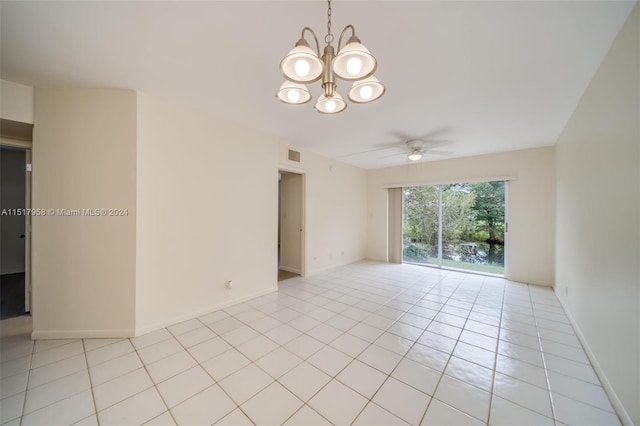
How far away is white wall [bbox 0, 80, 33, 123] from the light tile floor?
226 centimetres

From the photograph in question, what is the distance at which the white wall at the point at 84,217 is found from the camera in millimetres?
2275

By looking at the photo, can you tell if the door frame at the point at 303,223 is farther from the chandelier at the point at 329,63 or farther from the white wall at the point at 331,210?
the chandelier at the point at 329,63

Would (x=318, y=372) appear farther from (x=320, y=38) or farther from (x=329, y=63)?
(x=320, y=38)

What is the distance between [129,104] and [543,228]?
6627mm

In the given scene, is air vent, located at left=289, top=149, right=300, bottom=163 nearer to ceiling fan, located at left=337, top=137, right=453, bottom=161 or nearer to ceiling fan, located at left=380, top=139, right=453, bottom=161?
ceiling fan, located at left=337, top=137, right=453, bottom=161

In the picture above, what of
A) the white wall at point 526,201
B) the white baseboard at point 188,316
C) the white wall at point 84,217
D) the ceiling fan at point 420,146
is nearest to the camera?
the white wall at point 84,217

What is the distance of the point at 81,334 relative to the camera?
2.32 metres

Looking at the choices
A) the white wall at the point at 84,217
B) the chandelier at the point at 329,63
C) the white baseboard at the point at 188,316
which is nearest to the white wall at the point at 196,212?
the white baseboard at the point at 188,316

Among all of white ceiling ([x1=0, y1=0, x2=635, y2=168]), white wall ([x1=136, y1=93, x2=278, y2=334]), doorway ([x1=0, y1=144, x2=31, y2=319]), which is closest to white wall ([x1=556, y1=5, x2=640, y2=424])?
white ceiling ([x1=0, y1=0, x2=635, y2=168])

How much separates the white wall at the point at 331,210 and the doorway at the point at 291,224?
0.55ft

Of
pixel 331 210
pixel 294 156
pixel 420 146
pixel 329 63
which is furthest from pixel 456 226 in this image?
pixel 329 63

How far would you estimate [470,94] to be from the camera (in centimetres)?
234

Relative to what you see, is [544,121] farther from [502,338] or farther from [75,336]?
[75,336]

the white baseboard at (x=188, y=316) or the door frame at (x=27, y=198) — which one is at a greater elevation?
the door frame at (x=27, y=198)
